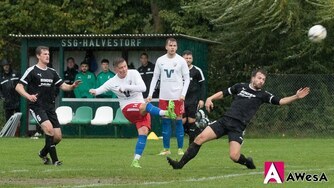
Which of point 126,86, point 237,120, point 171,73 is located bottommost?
point 237,120

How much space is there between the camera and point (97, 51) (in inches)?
1184

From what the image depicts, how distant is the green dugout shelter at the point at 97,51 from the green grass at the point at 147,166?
3.95 m

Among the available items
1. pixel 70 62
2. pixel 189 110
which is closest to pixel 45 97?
pixel 189 110

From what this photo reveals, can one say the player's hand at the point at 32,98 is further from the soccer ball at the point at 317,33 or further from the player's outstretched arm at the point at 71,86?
the soccer ball at the point at 317,33

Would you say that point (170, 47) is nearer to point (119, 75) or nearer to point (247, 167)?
point (119, 75)

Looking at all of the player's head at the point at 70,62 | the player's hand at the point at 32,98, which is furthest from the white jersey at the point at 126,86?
the player's head at the point at 70,62

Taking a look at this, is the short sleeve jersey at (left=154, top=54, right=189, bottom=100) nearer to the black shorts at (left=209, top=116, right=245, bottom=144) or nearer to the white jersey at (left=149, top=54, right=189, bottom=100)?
the white jersey at (left=149, top=54, right=189, bottom=100)

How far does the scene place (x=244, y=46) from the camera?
32.2 meters

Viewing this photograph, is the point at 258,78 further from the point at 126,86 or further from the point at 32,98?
the point at 32,98

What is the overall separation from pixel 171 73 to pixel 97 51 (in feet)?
34.8

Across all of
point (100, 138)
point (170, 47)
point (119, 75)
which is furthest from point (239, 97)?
point (100, 138)

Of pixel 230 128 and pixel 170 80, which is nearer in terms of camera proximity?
pixel 230 128

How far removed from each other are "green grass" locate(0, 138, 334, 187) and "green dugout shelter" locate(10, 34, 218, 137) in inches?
155

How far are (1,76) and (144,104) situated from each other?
13813 mm
